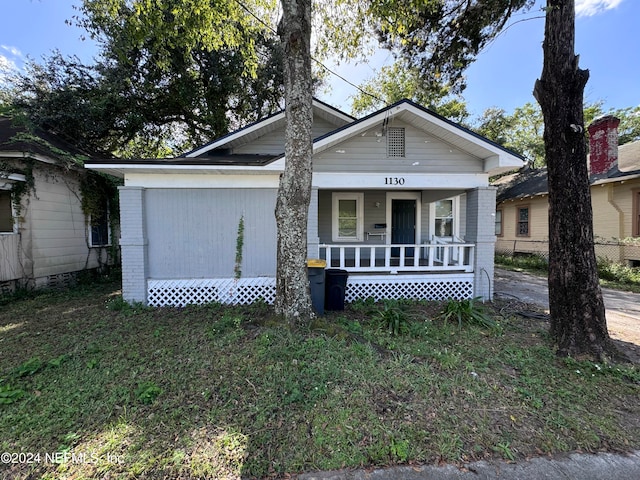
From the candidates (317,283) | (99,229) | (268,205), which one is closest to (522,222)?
(317,283)

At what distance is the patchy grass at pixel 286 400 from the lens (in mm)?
2363

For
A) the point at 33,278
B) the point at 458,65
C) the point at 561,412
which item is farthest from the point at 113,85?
the point at 561,412

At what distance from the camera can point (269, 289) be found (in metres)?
6.85

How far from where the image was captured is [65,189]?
8.68 meters

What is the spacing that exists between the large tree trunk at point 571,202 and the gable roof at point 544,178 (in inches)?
157

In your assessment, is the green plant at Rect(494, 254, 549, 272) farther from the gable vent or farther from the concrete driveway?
the gable vent

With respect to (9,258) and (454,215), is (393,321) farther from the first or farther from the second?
(9,258)

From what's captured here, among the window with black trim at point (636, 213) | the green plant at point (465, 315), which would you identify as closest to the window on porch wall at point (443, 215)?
the green plant at point (465, 315)

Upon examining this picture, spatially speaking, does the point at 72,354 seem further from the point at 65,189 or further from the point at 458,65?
the point at 458,65

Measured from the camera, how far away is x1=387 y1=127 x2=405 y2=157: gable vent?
22.4 ft

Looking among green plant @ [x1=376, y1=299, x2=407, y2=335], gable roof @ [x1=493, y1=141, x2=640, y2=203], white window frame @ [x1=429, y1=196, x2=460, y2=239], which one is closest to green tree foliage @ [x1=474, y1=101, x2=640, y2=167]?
gable roof @ [x1=493, y1=141, x2=640, y2=203]

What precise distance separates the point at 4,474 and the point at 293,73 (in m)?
5.44

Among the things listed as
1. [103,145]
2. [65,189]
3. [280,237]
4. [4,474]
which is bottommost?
[4,474]

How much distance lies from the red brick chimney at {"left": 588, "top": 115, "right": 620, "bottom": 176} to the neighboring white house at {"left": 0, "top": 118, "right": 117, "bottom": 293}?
761 inches
